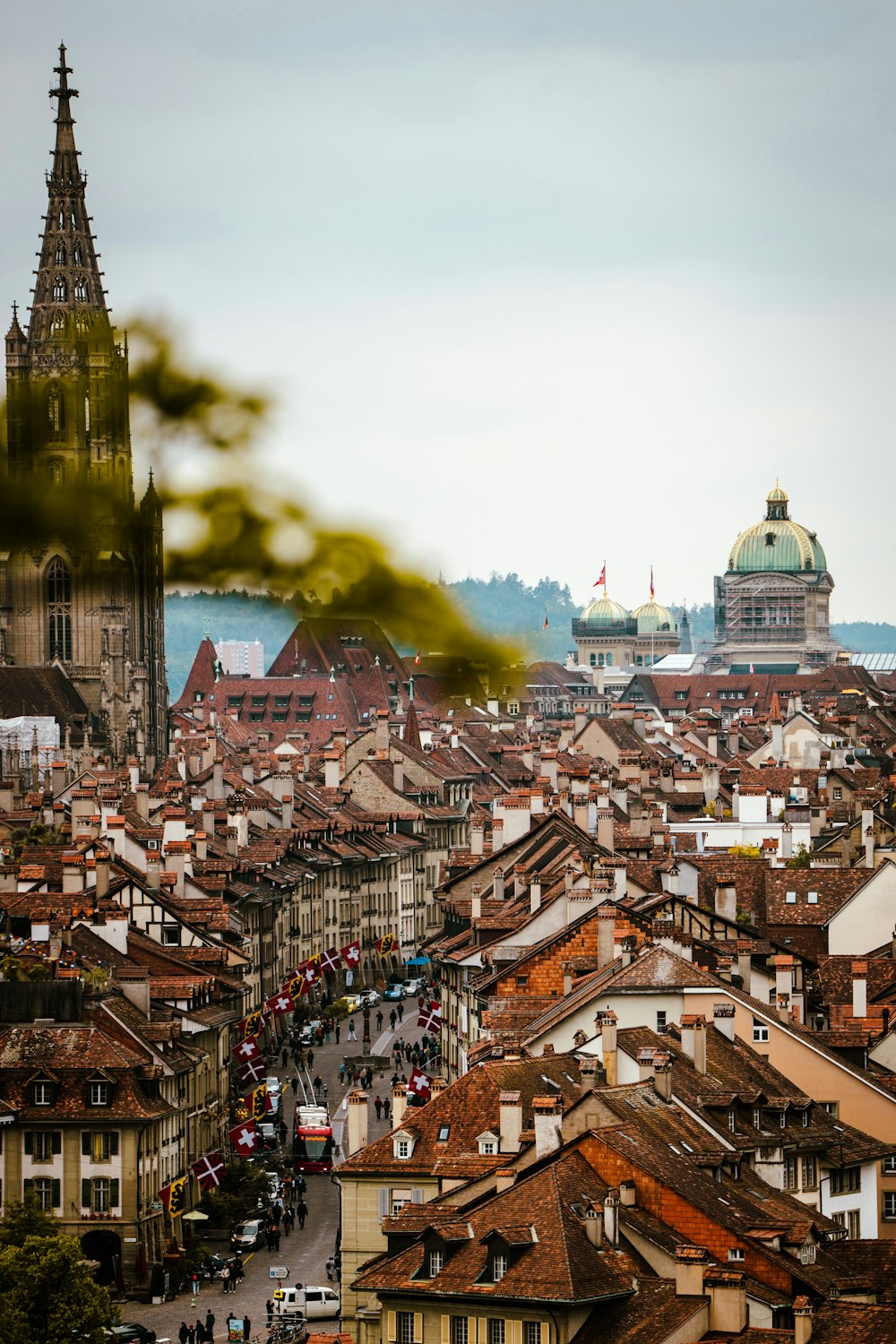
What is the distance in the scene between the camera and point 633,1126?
205 feet

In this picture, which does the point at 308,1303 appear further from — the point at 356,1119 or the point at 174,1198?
the point at 174,1198

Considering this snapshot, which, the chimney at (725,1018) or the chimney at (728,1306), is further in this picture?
the chimney at (725,1018)

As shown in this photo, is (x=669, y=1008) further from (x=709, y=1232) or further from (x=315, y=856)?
(x=315, y=856)

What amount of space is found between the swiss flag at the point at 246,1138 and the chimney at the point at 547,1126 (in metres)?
29.9

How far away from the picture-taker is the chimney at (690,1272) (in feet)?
179

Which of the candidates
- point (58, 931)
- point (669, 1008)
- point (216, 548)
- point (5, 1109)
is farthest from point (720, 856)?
point (216, 548)

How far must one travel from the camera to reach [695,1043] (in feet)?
231

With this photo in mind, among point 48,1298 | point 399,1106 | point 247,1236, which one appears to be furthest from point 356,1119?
point 247,1236

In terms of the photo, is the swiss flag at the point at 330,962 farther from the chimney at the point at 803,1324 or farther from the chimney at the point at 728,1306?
the chimney at the point at 803,1324

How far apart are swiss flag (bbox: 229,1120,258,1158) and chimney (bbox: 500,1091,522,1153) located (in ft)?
85.8

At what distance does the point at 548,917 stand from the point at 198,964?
1952cm

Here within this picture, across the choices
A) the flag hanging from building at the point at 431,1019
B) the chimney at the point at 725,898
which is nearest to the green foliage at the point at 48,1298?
the flag hanging from building at the point at 431,1019

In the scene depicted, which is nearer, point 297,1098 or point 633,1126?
point 633,1126

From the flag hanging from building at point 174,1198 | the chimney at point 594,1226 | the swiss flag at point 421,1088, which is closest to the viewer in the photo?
the chimney at point 594,1226
